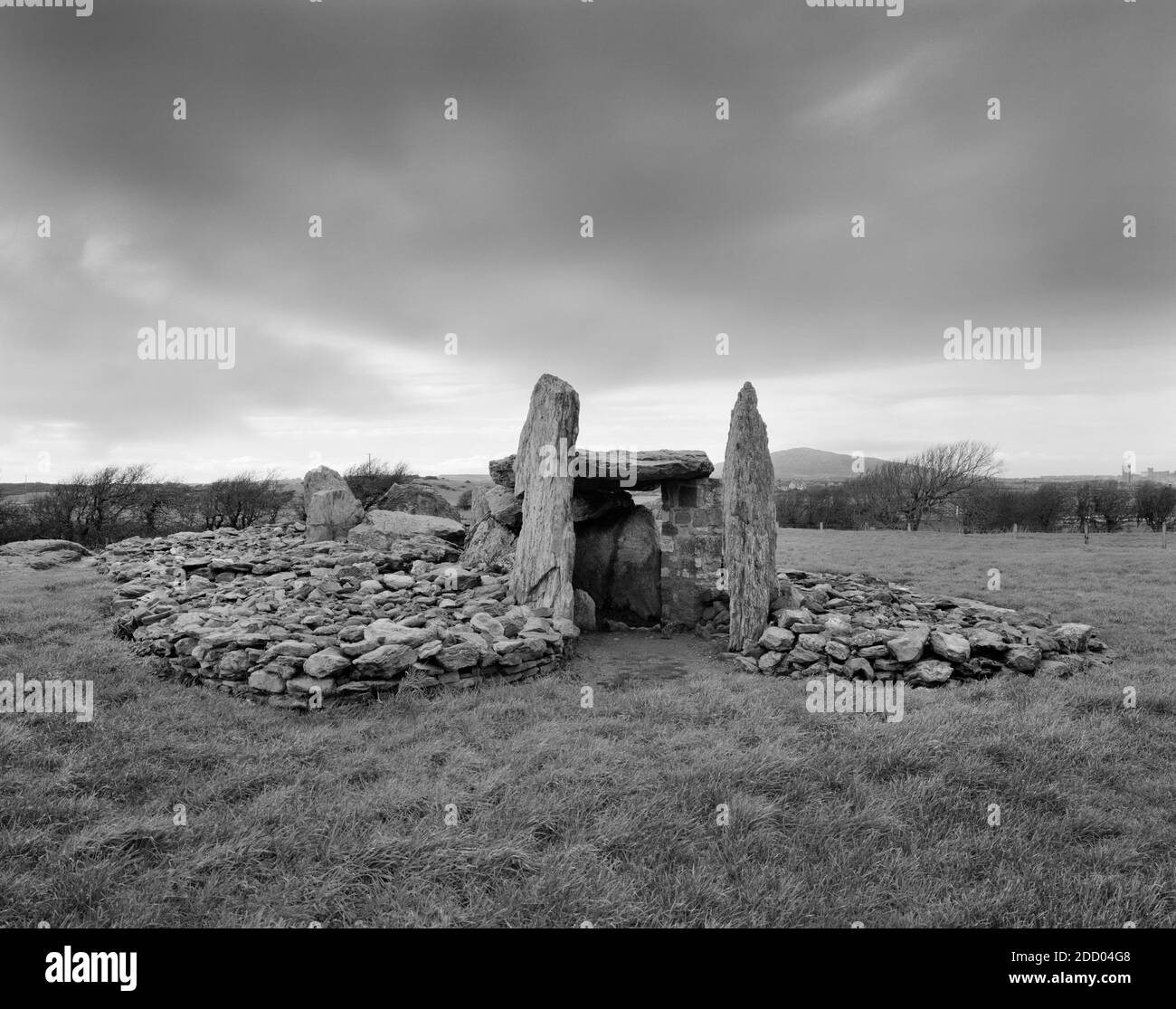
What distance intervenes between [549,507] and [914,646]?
17.7 feet

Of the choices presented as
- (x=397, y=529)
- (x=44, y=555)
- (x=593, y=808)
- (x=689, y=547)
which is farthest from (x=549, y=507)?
(x=44, y=555)

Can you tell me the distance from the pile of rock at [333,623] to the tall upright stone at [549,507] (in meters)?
0.40

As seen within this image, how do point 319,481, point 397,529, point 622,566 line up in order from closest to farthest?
point 622,566, point 397,529, point 319,481

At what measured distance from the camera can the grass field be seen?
12.8 feet

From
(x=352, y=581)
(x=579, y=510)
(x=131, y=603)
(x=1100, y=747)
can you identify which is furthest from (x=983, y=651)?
(x=131, y=603)

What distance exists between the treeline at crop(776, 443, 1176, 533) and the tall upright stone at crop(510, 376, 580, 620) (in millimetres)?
35144

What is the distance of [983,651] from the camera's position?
342 inches

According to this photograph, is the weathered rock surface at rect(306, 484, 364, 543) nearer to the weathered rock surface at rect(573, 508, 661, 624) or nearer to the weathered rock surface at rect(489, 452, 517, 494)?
the weathered rock surface at rect(489, 452, 517, 494)

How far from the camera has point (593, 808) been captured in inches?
194

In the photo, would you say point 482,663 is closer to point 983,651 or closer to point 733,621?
point 733,621

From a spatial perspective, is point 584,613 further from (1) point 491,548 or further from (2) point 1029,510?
(2) point 1029,510

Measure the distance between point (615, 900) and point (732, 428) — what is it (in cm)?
750

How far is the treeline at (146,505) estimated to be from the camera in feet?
76.1

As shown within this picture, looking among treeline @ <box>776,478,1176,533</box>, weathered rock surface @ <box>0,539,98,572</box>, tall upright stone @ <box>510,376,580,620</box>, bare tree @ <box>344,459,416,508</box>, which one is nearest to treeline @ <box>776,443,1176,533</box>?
treeline @ <box>776,478,1176,533</box>
